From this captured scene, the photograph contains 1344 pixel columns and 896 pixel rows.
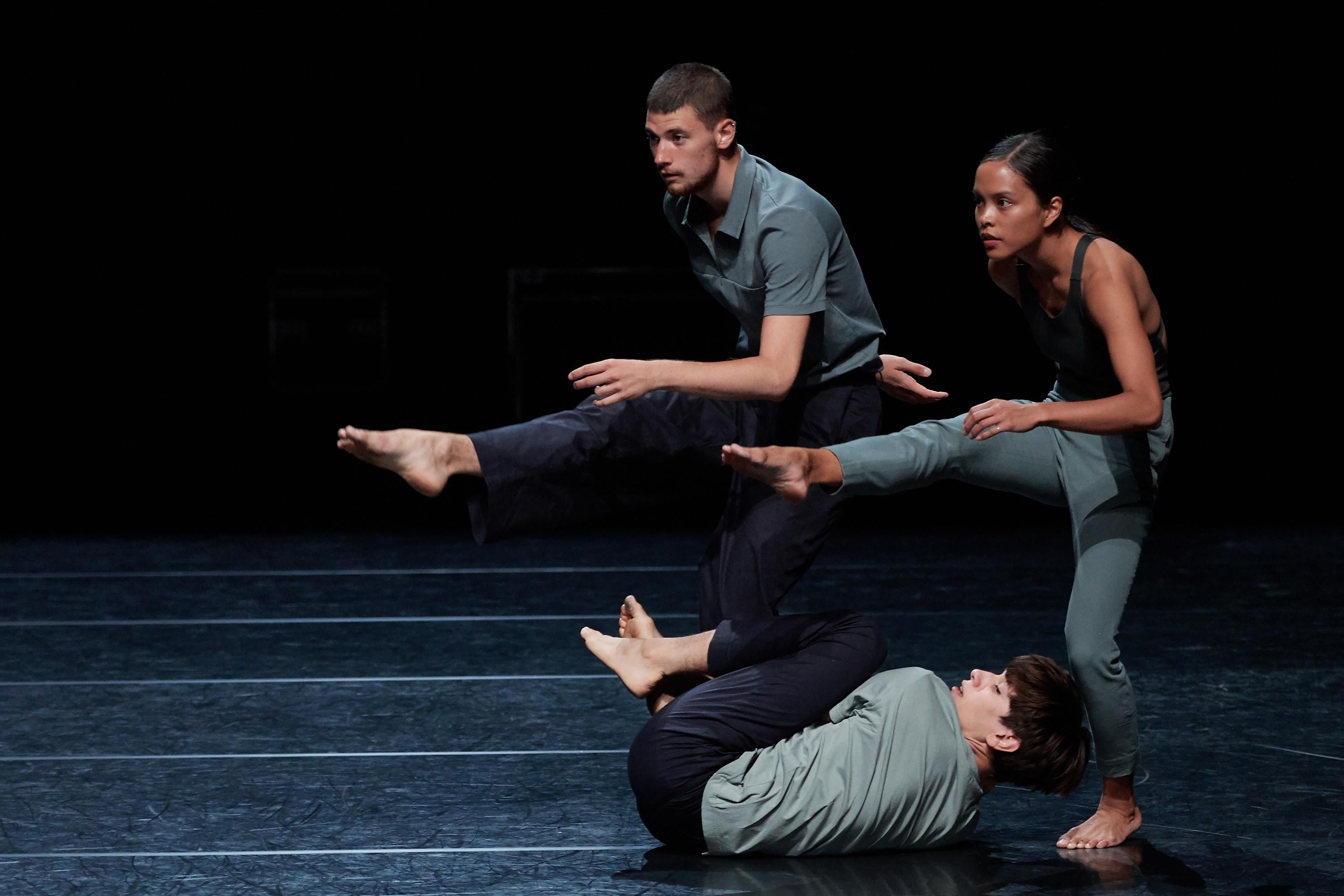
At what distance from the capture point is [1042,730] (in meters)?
2.13

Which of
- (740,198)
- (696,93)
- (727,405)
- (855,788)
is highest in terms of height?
(696,93)

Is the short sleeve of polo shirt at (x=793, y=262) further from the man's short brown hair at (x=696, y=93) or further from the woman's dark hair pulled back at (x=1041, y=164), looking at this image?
the woman's dark hair pulled back at (x=1041, y=164)

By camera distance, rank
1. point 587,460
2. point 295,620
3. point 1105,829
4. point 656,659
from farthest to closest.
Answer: point 295,620 → point 587,460 → point 656,659 → point 1105,829

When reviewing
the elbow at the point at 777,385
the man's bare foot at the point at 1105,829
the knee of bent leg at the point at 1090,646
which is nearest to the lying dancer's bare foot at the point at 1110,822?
the man's bare foot at the point at 1105,829

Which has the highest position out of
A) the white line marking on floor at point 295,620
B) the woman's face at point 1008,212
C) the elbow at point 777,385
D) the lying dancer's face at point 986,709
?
the woman's face at point 1008,212

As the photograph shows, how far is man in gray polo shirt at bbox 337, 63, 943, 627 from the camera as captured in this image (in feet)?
7.50

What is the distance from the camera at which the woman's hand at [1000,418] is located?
2084mm

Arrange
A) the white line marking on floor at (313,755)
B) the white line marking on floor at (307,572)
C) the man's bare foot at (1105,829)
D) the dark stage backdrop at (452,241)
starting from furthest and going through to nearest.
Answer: the dark stage backdrop at (452,241)
the white line marking on floor at (307,572)
the white line marking on floor at (313,755)
the man's bare foot at (1105,829)

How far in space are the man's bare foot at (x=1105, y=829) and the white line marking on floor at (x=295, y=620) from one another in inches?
69.9

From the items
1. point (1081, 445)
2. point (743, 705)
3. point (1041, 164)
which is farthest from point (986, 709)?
point (1041, 164)

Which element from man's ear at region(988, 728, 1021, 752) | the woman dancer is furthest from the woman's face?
man's ear at region(988, 728, 1021, 752)

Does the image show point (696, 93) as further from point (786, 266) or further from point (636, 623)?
point (636, 623)

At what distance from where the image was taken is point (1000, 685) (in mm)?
2141

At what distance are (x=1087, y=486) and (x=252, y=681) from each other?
190cm
